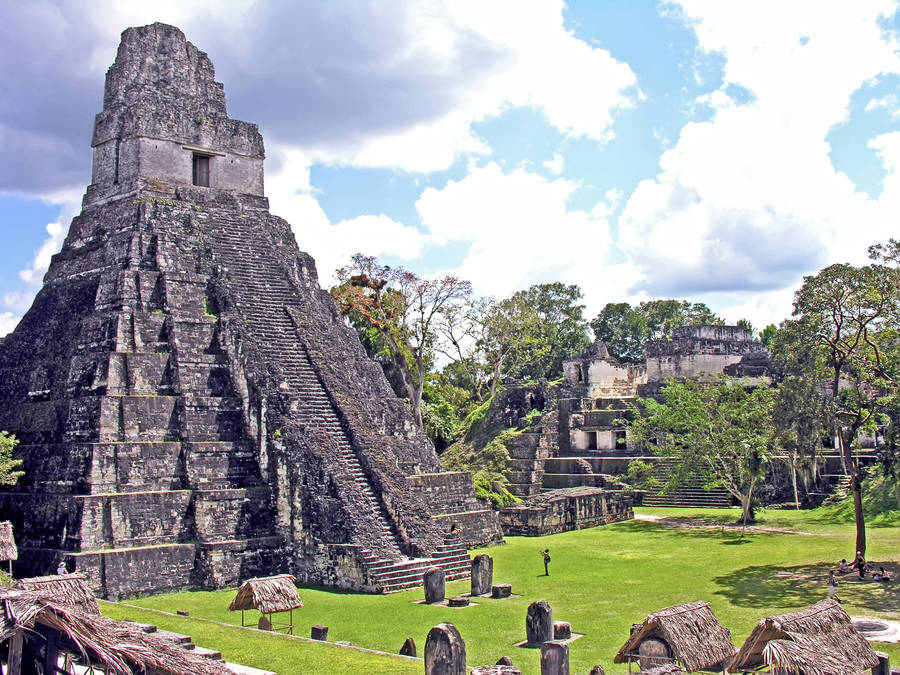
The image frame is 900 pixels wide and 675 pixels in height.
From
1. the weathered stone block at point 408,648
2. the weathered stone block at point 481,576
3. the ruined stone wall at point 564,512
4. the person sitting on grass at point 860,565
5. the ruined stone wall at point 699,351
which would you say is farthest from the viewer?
the ruined stone wall at point 699,351

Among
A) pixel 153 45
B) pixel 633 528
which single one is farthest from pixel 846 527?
pixel 153 45

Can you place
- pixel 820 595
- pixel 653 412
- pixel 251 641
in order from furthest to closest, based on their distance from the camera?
pixel 653 412, pixel 820 595, pixel 251 641

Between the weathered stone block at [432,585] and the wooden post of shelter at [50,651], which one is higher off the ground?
the wooden post of shelter at [50,651]

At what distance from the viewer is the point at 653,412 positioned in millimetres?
30078

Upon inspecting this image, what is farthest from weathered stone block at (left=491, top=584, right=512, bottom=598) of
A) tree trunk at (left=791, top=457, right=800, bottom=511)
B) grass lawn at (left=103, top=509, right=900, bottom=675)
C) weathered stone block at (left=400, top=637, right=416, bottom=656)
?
tree trunk at (left=791, top=457, right=800, bottom=511)

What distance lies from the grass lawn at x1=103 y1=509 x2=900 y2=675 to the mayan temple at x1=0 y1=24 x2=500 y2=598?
1.13 metres

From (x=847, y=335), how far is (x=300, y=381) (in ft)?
40.4

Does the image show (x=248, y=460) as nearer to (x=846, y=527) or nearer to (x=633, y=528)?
(x=633, y=528)

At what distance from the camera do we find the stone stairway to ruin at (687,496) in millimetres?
29516

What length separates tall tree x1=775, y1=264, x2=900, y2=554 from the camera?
17.5 meters

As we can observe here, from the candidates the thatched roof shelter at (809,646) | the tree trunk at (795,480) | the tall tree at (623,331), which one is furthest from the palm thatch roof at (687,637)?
the tall tree at (623,331)

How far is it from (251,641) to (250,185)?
50.6 ft

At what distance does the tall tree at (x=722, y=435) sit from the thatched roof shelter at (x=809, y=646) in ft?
46.7

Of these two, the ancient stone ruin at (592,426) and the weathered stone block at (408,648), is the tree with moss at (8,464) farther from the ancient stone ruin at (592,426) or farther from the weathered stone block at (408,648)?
the ancient stone ruin at (592,426)
